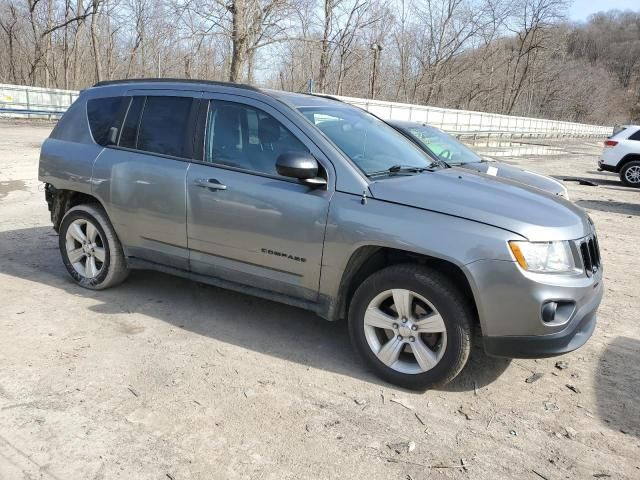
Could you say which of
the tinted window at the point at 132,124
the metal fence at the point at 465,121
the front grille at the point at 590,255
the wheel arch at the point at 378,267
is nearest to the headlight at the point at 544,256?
the front grille at the point at 590,255

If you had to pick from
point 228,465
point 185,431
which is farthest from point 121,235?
point 228,465

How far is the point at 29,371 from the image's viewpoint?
11.3 ft

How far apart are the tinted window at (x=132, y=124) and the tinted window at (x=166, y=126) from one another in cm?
6

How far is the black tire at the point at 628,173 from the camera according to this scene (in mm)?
15602

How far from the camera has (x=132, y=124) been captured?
4.55m

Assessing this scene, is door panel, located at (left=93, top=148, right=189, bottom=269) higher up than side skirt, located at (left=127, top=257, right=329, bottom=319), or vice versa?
door panel, located at (left=93, top=148, right=189, bottom=269)

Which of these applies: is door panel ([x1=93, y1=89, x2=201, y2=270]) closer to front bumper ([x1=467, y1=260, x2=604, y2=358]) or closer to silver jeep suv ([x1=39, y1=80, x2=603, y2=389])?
silver jeep suv ([x1=39, y1=80, x2=603, y2=389])

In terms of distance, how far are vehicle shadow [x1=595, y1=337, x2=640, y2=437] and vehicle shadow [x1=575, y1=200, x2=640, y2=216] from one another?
7.44m

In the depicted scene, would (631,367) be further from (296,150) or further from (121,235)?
(121,235)

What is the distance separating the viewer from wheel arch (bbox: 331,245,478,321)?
3.29 metres

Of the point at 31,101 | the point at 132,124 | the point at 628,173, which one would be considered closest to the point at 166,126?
the point at 132,124

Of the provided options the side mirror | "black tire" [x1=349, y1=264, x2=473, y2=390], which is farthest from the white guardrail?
"black tire" [x1=349, y1=264, x2=473, y2=390]

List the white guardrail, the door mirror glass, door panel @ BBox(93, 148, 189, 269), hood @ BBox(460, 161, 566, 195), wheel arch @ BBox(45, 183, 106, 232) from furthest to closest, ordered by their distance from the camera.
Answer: the white guardrail → hood @ BBox(460, 161, 566, 195) → wheel arch @ BBox(45, 183, 106, 232) → door panel @ BBox(93, 148, 189, 269) → the door mirror glass

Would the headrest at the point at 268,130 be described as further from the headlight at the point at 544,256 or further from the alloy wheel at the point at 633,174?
the alloy wheel at the point at 633,174
